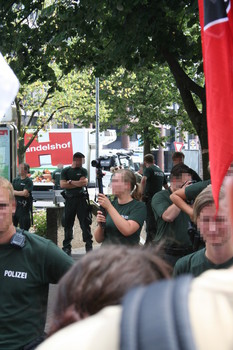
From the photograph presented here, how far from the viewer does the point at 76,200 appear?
1258cm

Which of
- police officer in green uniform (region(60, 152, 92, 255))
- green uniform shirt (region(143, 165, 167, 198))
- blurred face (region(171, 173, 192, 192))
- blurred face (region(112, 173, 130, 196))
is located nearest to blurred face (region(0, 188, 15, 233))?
blurred face (region(112, 173, 130, 196))

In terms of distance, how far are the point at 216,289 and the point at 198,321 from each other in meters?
0.08

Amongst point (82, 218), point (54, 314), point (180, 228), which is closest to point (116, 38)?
point (82, 218)

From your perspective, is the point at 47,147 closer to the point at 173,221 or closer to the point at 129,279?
the point at 173,221

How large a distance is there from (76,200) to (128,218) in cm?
683

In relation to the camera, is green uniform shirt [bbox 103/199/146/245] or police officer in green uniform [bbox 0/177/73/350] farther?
green uniform shirt [bbox 103/199/146/245]

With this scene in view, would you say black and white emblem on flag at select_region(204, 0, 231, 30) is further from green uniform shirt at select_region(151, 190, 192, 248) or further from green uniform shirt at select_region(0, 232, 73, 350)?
green uniform shirt at select_region(151, 190, 192, 248)

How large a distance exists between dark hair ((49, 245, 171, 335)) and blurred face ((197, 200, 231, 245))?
76.7 inches

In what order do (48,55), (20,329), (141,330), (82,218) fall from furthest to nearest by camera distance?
(82,218) < (48,55) < (20,329) < (141,330)

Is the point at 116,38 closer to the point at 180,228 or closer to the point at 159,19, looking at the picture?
the point at 159,19

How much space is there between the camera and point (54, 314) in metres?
1.35

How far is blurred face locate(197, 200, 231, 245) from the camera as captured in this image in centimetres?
328

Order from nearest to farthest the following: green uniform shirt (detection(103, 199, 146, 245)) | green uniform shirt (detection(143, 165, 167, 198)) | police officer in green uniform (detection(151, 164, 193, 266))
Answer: police officer in green uniform (detection(151, 164, 193, 266)), green uniform shirt (detection(103, 199, 146, 245)), green uniform shirt (detection(143, 165, 167, 198))

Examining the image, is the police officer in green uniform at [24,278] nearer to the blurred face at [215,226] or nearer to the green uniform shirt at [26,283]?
the green uniform shirt at [26,283]
